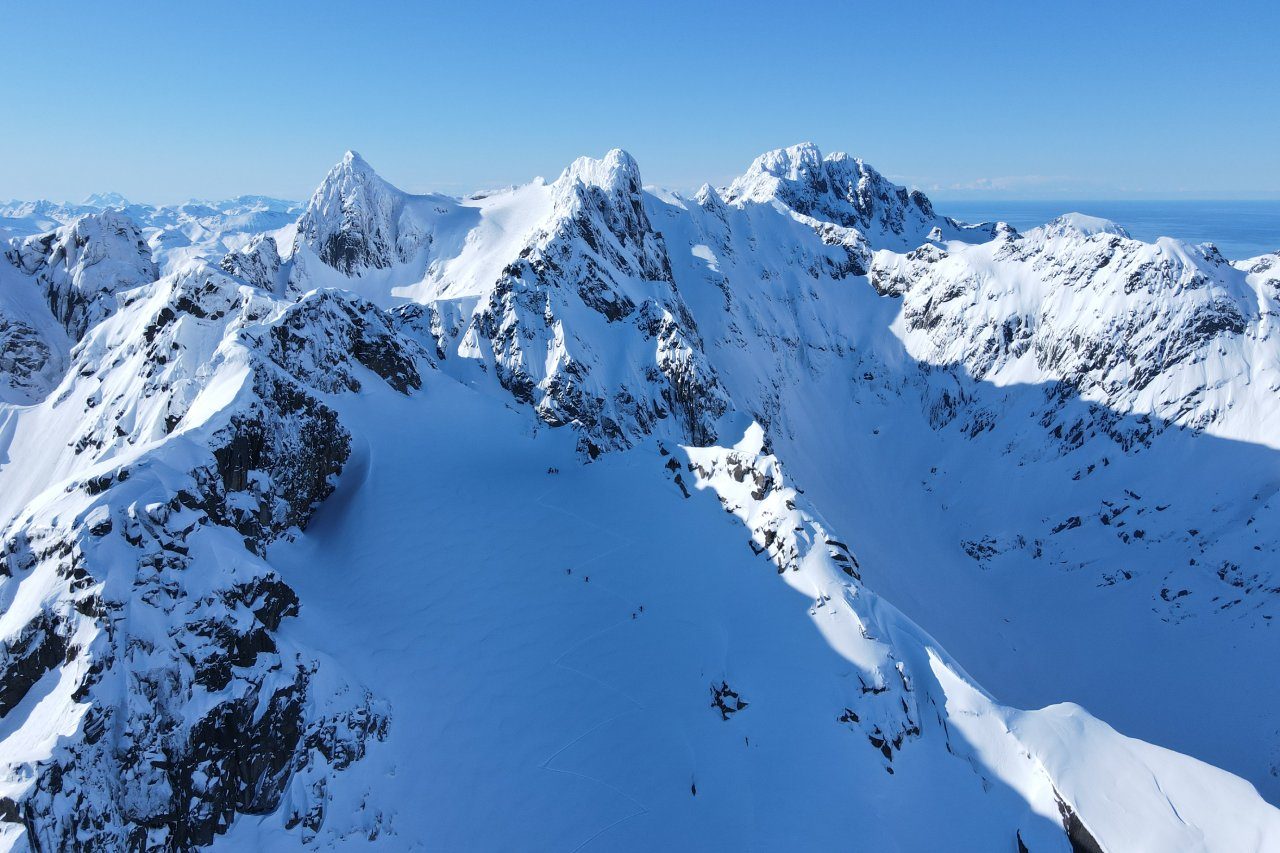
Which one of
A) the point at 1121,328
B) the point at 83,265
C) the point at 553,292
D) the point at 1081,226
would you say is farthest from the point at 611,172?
the point at 1081,226

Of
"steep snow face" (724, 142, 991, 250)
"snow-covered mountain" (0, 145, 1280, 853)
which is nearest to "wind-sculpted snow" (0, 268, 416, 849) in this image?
"snow-covered mountain" (0, 145, 1280, 853)

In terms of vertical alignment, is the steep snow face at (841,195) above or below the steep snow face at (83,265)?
above

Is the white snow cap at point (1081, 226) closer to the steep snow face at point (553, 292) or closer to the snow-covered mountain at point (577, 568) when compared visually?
the snow-covered mountain at point (577, 568)

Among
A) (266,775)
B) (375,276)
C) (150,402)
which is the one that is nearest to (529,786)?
(266,775)

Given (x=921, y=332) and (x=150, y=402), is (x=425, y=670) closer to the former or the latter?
(x=150, y=402)

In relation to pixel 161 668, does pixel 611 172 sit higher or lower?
higher

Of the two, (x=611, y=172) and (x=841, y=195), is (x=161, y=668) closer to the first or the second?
(x=611, y=172)

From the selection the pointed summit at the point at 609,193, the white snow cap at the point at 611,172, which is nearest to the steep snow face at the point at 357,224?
the pointed summit at the point at 609,193

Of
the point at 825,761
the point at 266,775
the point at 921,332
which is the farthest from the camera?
the point at 921,332
